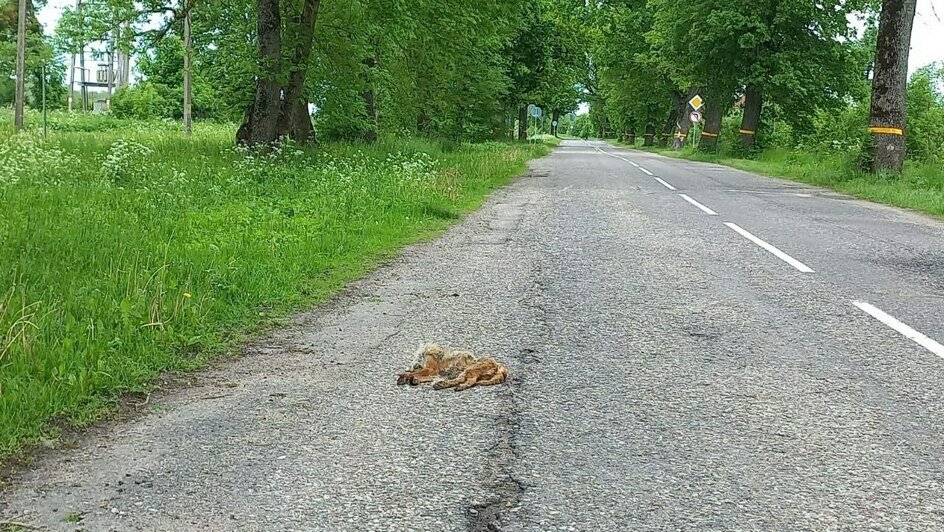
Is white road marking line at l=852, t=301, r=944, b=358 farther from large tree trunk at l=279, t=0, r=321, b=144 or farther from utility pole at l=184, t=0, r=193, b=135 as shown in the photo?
utility pole at l=184, t=0, r=193, b=135

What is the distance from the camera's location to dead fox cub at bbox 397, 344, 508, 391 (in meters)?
4.63

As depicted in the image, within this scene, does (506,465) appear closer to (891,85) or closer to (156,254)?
(156,254)

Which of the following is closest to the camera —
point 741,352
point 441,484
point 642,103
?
point 441,484

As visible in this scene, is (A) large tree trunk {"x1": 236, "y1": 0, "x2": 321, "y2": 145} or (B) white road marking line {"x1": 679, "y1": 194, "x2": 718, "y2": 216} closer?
(B) white road marking line {"x1": 679, "y1": 194, "x2": 718, "y2": 216}

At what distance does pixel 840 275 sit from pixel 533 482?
5770 mm

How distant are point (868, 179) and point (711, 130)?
22663mm

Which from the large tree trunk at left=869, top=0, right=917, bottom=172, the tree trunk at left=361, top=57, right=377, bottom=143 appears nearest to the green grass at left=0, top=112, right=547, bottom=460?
the tree trunk at left=361, top=57, right=377, bottom=143

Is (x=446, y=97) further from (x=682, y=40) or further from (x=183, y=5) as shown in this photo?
(x=183, y=5)

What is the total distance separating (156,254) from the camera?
7.13m

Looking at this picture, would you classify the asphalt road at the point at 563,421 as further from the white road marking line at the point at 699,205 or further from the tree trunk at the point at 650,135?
the tree trunk at the point at 650,135

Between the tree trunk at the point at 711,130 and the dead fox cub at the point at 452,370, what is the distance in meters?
37.9

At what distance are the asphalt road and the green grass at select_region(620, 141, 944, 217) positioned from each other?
9.32m

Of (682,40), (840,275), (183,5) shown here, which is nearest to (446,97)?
(682,40)

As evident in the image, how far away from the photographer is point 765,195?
56.6 ft
